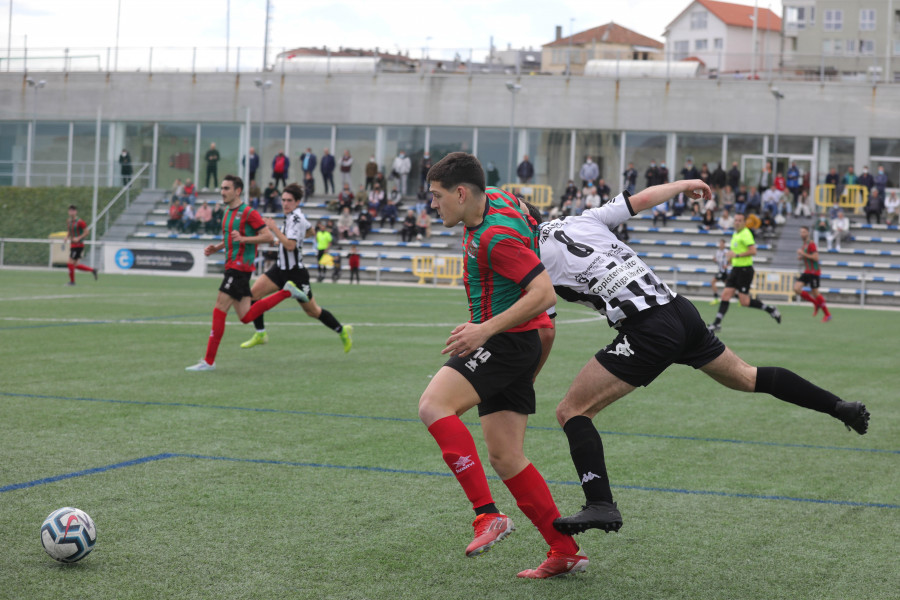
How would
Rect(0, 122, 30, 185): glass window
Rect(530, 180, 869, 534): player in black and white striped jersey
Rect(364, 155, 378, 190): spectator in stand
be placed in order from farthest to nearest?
Rect(364, 155, 378, 190): spectator in stand → Rect(0, 122, 30, 185): glass window → Rect(530, 180, 869, 534): player in black and white striped jersey

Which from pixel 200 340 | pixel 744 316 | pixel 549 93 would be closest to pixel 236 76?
pixel 549 93

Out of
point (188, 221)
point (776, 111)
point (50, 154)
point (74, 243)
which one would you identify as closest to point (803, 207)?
point (776, 111)

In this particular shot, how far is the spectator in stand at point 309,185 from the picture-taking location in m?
44.1

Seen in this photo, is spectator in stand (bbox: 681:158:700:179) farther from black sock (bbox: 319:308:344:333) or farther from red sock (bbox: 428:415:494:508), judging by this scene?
red sock (bbox: 428:415:494:508)

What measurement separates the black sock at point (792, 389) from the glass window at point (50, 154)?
40542 mm

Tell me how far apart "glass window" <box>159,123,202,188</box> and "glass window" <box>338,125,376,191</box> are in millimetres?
6561

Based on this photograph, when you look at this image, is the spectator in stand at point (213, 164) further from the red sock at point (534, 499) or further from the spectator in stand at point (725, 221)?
the red sock at point (534, 499)

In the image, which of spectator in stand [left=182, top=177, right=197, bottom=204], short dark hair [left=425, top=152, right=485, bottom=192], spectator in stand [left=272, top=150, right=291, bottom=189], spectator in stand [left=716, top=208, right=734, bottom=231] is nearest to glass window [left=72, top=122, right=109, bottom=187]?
spectator in stand [left=182, top=177, right=197, bottom=204]

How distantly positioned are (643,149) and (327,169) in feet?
45.8

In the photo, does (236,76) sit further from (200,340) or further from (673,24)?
A: (673,24)

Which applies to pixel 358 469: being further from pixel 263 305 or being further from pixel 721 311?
pixel 721 311

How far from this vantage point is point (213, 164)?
145 feet

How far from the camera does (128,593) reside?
3.87m

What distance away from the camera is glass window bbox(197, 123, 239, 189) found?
1757 inches
